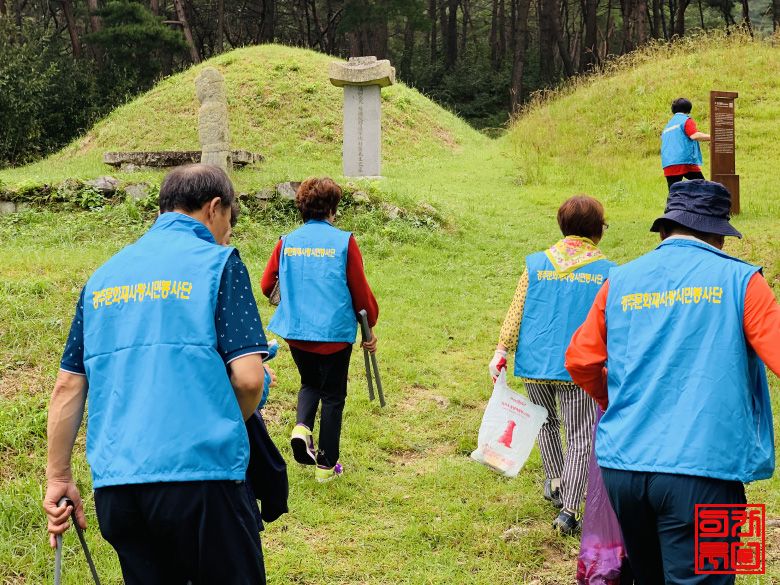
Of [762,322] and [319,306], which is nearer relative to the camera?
[762,322]

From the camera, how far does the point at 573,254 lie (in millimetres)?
Answer: 4199

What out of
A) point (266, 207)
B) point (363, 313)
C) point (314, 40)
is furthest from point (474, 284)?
point (314, 40)

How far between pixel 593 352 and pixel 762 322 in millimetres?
584

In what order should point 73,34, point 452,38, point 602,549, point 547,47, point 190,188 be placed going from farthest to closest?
point 452,38
point 547,47
point 73,34
point 602,549
point 190,188

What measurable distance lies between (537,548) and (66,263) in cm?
611

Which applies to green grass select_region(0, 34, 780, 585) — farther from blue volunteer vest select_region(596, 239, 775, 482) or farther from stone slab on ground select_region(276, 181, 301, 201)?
blue volunteer vest select_region(596, 239, 775, 482)

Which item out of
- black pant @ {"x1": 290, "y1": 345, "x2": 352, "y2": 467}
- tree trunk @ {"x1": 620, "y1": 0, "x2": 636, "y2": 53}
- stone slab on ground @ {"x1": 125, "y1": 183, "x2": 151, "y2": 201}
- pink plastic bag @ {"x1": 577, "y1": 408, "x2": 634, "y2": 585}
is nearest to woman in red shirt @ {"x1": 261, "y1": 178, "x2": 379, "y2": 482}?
black pant @ {"x1": 290, "y1": 345, "x2": 352, "y2": 467}

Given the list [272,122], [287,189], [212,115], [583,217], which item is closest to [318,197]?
[583,217]

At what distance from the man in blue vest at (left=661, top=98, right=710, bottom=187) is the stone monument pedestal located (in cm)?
546

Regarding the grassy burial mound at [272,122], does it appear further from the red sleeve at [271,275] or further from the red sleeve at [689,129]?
the red sleeve at [271,275]

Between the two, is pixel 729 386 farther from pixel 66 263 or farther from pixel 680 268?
pixel 66 263

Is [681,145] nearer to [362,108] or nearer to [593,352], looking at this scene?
[362,108]

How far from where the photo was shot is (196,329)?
7.63 feet

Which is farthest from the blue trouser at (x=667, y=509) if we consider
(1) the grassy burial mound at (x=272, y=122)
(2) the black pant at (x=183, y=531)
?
(1) the grassy burial mound at (x=272, y=122)
